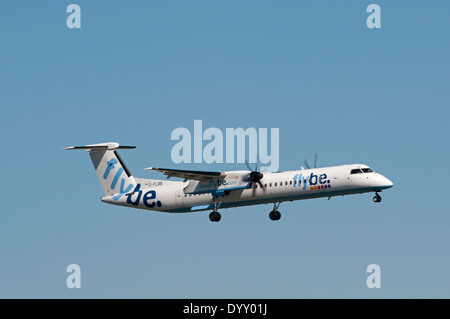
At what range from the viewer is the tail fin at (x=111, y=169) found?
160 feet

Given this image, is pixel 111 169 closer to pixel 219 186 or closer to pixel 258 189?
pixel 219 186

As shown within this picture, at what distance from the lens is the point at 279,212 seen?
4638 cm

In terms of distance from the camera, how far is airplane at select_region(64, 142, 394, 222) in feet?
137

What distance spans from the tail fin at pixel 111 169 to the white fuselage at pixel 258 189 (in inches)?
18.5

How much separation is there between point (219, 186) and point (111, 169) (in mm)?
7448

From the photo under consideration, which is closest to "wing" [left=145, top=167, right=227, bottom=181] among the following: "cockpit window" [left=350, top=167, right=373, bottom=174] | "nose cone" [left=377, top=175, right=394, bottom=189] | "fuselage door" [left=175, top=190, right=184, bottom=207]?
"fuselage door" [left=175, top=190, right=184, bottom=207]

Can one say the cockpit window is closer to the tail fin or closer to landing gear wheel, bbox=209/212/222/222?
landing gear wheel, bbox=209/212/222/222

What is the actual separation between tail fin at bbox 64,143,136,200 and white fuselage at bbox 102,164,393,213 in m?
0.47

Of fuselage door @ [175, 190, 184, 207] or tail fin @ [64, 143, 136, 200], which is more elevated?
tail fin @ [64, 143, 136, 200]

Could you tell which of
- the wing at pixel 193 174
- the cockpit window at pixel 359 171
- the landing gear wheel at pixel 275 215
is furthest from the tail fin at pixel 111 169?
the cockpit window at pixel 359 171

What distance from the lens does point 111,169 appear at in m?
49.5
